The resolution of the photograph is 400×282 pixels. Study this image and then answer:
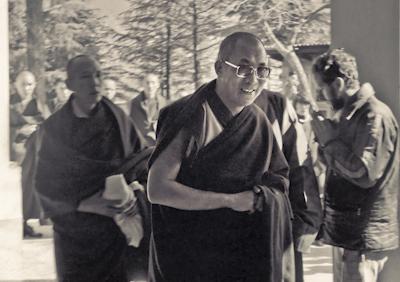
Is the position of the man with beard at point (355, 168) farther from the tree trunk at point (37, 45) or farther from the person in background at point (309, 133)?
the tree trunk at point (37, 45)

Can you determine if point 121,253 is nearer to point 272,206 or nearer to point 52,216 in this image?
point 52,216

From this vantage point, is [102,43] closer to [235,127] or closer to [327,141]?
[235,127]

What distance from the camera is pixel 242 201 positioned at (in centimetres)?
453

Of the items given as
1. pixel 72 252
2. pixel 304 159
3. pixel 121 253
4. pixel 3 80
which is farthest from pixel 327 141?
pixel 3 80

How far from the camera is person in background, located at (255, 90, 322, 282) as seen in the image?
4637 mm

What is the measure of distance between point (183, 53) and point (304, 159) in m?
1.07

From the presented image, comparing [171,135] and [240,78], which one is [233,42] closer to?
[240,78]

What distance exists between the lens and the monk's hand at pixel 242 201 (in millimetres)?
4523

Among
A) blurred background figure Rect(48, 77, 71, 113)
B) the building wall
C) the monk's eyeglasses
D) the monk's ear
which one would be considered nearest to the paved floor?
blurred background figure Rect(48, 77, 71, 113)

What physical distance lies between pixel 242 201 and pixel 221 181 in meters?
0.19


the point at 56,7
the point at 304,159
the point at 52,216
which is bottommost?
the point at 52,216

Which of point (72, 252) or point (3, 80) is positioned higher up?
point (3, 80)

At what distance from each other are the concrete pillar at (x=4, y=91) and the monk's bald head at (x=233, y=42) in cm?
140

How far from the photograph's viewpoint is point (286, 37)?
15.4ft
